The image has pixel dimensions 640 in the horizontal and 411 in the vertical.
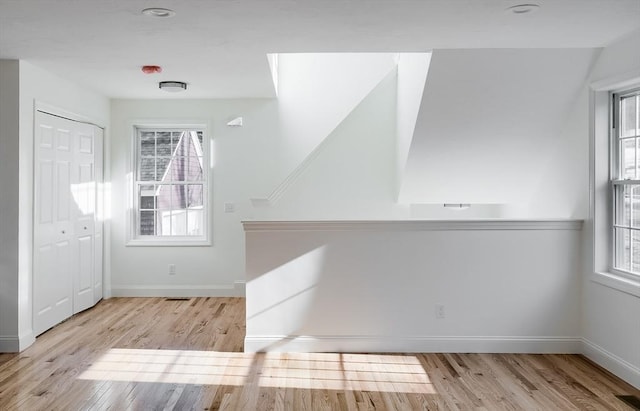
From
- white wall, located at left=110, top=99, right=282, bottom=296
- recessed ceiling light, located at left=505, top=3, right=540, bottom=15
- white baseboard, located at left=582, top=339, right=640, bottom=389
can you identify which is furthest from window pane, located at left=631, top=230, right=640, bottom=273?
white wall, located at left=110, top=99, right=282, bottom=296

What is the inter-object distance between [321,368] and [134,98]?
13.6 ft

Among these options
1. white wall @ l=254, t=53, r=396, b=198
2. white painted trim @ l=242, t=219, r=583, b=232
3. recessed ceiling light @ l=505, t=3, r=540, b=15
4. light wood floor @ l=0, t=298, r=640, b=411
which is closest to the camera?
recessed ceiling light @ l=505, t=3, r=540, b=15

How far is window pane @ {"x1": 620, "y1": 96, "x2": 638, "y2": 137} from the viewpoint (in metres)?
3.64

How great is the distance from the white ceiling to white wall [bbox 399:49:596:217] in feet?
0.58

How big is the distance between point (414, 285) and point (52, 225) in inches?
134

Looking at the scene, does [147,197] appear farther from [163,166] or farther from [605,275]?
[605,275]

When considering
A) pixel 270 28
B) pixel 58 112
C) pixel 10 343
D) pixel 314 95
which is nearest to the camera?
pixel 270 28

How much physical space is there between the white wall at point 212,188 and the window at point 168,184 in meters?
0.18

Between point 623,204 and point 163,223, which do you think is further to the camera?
point 163,223

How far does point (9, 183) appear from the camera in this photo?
424 cm

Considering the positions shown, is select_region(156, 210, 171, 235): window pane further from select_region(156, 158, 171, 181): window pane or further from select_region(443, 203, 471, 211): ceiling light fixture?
select_region(443, 203, 471, 211): ceiling light fixture

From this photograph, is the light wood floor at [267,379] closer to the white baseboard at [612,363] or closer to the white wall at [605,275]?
the white baseboard at [612,363]

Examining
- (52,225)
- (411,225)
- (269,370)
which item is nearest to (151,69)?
(52,225)

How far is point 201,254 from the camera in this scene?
20.7 feet
